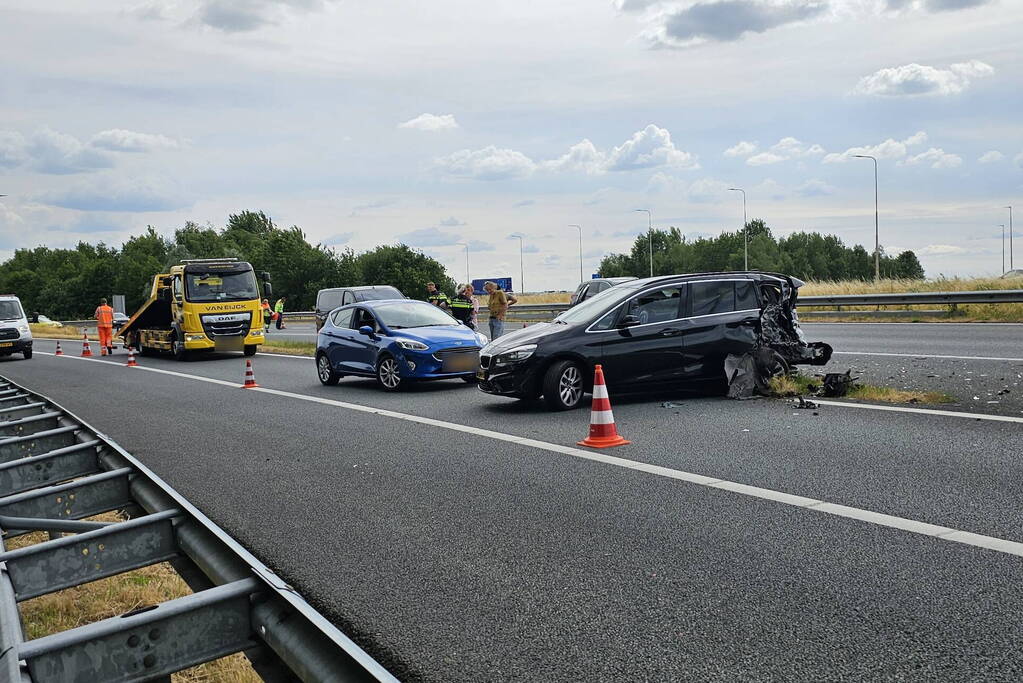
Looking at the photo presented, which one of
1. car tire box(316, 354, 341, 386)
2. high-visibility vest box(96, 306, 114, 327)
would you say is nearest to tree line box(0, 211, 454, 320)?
high-visibility vest box(96, 306, 114, 327)

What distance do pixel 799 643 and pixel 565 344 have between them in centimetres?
847

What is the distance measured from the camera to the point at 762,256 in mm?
135250

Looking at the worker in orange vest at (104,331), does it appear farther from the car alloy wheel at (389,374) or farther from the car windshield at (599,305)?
the car windshield at (599,305)

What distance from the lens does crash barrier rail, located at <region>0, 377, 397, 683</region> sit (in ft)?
10.8

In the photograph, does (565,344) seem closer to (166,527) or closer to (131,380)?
(166,527)

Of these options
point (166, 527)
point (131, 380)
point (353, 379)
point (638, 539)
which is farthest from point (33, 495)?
point (131, 380)

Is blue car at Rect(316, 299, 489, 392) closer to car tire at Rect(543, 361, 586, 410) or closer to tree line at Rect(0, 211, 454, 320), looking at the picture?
car tire at Rect(543, 361, 586, 410)

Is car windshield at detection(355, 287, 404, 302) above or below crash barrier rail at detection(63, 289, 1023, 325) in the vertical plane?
above

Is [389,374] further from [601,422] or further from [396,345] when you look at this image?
[601,422]

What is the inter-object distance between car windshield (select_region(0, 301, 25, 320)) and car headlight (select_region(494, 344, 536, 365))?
84.1ft

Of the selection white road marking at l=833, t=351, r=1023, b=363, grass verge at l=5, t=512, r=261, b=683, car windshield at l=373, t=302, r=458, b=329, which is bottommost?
grass verge at l=5, t=512, r=261, b=683

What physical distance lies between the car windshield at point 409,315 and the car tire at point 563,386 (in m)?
5.04

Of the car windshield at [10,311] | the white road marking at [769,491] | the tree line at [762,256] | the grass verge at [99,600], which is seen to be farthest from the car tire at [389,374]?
the tree line at [762,256]

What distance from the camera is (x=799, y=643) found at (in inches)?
163
